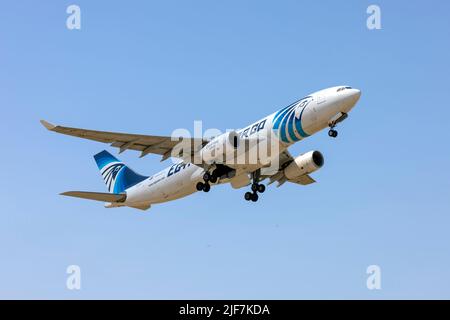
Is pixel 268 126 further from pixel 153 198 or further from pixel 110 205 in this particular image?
pixel 110 205

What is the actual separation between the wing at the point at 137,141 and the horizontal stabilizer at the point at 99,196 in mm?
5027

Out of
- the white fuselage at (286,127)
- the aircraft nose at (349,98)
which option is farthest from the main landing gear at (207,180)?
the aircraft nose at (349,98)

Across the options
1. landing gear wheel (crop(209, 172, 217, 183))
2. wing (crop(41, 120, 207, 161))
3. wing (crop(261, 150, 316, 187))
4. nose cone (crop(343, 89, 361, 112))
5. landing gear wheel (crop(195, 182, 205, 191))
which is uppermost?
nose cone (crop(343, 89, 361, 112))

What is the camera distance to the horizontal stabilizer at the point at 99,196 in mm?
48656

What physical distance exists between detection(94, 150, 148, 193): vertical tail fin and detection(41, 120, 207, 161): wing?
200 inches

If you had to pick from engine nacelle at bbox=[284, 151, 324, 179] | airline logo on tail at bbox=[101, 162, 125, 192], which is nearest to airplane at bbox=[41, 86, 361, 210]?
engine nacelle at bbox=[284, 151, 324, 179]

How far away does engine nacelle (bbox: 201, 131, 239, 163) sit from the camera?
43375mm

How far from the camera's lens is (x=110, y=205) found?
170 ft

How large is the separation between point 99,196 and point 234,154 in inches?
436

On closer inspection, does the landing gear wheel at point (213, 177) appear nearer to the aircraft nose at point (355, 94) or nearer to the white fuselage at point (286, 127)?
the white fuselage at point (286, 127)

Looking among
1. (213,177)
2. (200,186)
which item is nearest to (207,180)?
(213,177)

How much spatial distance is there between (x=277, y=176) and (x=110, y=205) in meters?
11.5

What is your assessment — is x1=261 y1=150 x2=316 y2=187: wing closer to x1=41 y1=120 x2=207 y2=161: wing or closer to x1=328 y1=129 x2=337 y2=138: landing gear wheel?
x1=41 y1=120 x2=207 y2=161: wing

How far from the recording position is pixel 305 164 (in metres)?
47.3
